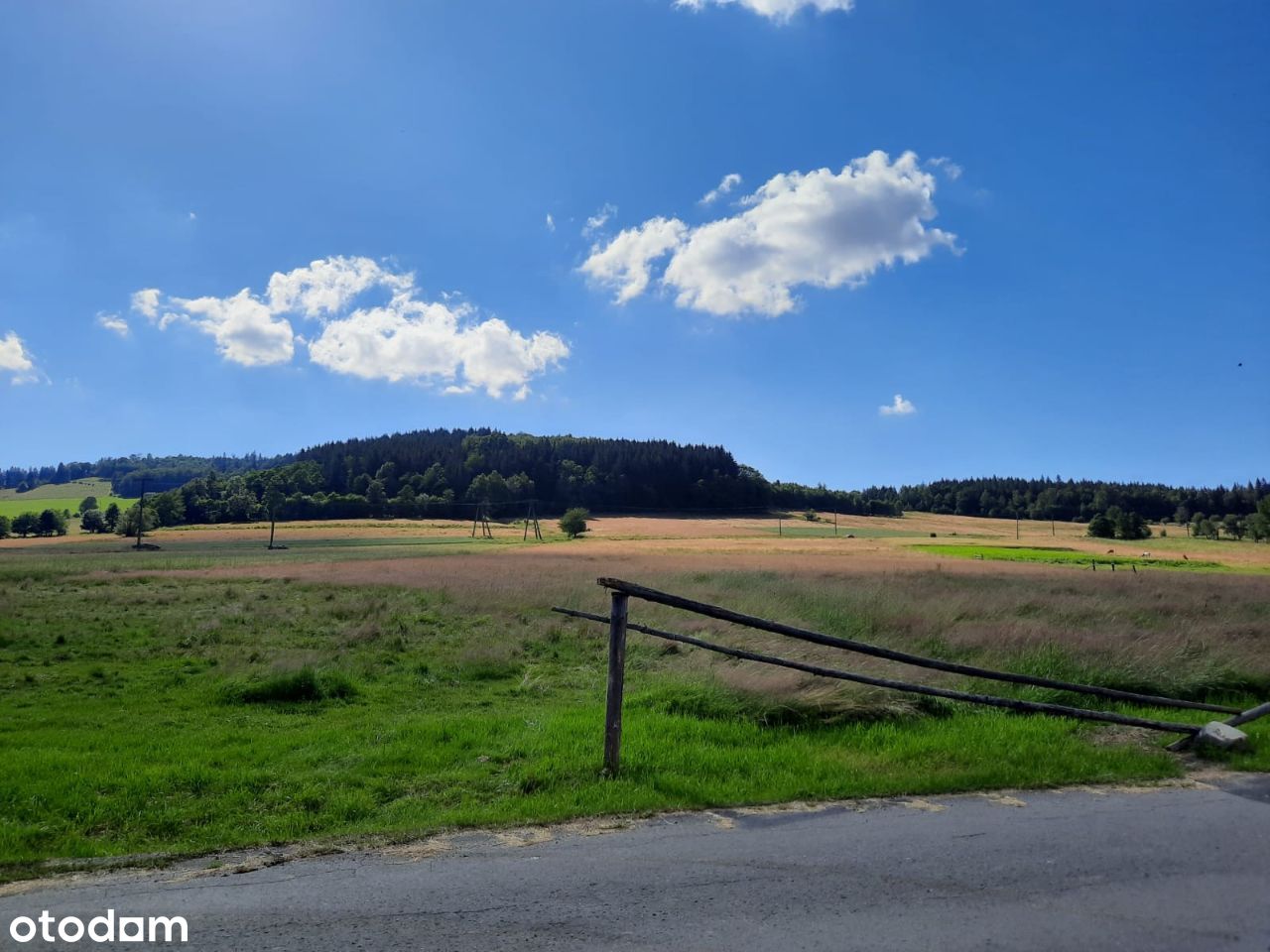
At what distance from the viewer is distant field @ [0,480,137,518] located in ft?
459

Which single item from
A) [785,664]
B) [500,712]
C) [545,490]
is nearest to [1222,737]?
[785,664]

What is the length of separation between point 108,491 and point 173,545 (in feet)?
500

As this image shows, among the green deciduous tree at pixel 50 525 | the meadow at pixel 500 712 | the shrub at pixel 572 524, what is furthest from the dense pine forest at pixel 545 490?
the meadow at pixel 500 712

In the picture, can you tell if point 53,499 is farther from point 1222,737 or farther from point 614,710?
point 1222,737

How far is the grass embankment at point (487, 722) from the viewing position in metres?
6.35

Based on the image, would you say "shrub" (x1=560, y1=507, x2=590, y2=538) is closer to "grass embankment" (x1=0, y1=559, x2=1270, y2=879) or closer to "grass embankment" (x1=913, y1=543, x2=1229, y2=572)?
"grass embankment" (x1=913, y1=543, x2=1229, y2=572)

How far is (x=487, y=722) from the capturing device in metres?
9.23

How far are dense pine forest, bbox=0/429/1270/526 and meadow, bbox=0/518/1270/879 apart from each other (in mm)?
107043

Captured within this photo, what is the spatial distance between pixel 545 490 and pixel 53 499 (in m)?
123

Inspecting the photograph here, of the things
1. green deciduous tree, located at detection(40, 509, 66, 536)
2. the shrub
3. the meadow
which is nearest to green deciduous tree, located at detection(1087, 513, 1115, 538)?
the shrub

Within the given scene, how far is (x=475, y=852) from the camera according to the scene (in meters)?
5.08

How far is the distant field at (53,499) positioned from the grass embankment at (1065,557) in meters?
137

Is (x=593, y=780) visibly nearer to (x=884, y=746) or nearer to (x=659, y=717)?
(x=659, y=717)

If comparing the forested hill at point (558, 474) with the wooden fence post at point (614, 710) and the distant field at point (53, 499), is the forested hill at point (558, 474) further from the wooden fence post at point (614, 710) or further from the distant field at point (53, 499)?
the wooden fence post at point (614, 710)
